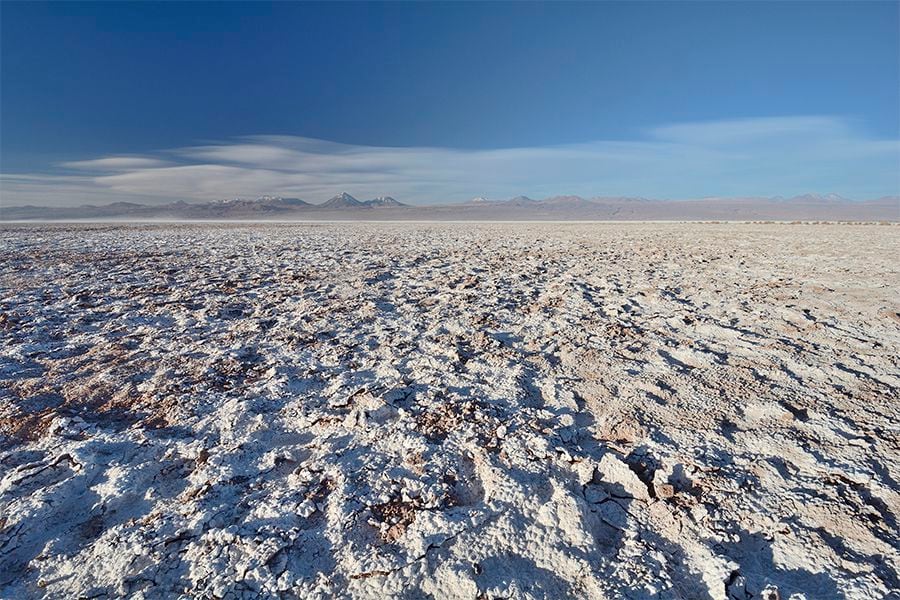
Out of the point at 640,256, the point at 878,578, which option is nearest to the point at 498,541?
the point at 878,578

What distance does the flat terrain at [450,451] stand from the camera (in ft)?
4.98

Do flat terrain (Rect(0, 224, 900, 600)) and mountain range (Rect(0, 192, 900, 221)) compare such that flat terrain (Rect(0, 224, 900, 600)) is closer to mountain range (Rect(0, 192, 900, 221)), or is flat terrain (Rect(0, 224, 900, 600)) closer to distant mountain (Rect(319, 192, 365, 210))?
mountain range (Rect(0, 192, 900, 221))

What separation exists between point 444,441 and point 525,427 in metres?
0.43

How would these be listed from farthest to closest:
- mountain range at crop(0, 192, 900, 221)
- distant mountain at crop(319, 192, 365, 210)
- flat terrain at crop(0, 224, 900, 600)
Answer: distant mountain at crop(319, 192, 365, 210), mountain range at crop(0, 192, 900, 221), flat terrain at crop(0, 224, 900, 600)

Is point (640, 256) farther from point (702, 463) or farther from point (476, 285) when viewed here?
point (702, 463)

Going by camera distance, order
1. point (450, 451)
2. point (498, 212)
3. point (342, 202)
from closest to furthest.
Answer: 1. point (450, 451)
2. point (498, 212)
3. point (342, 202)

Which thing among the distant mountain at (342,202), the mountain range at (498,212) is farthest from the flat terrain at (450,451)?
the distant mountain at (342,202)

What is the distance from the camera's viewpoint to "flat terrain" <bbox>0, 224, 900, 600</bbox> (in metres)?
1.52

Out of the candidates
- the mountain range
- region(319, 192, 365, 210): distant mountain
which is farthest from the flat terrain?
region(319, 192, 365, 210): distant mountain

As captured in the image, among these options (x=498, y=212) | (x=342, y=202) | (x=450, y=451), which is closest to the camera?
(x=450, y=451)

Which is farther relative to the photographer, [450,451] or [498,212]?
[498,212]

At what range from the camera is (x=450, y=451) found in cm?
218

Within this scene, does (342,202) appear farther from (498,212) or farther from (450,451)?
(450,451)

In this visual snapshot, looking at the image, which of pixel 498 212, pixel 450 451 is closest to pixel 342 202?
pixel 498 212
